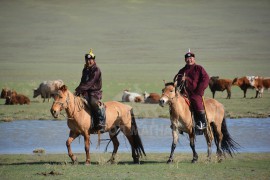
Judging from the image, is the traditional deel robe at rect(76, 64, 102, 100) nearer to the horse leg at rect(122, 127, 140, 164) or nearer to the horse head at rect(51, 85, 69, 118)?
the horse head at rect(51, 85, 69, 118)

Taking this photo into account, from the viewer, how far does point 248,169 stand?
10031 millimetres

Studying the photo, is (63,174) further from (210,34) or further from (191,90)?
(210,34)

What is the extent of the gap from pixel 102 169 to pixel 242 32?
229 feet

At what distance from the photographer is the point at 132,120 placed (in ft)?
38.0

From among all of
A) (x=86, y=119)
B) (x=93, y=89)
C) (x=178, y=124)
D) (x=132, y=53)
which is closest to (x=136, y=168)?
(x=178, y=124)

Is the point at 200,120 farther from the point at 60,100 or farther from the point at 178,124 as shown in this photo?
the point at 60,100

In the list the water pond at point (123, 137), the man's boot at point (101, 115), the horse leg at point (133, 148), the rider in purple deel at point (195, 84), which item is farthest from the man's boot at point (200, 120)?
the water pond at point (123, 137)

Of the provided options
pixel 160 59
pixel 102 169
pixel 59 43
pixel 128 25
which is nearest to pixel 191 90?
pixel 102 169

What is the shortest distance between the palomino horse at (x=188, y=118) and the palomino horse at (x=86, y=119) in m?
0.85

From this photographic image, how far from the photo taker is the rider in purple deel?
11070mm

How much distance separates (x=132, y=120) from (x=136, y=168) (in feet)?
4.92

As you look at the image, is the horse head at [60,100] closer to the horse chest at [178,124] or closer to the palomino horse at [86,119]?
the palomino horse at [86,119]

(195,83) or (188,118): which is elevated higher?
(195,83)

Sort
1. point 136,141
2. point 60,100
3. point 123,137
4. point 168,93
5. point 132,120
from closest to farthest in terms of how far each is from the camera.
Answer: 1. point 60,100
2. point 168,93
3. point 136,141
4. point 132,120
5. point 123,137
